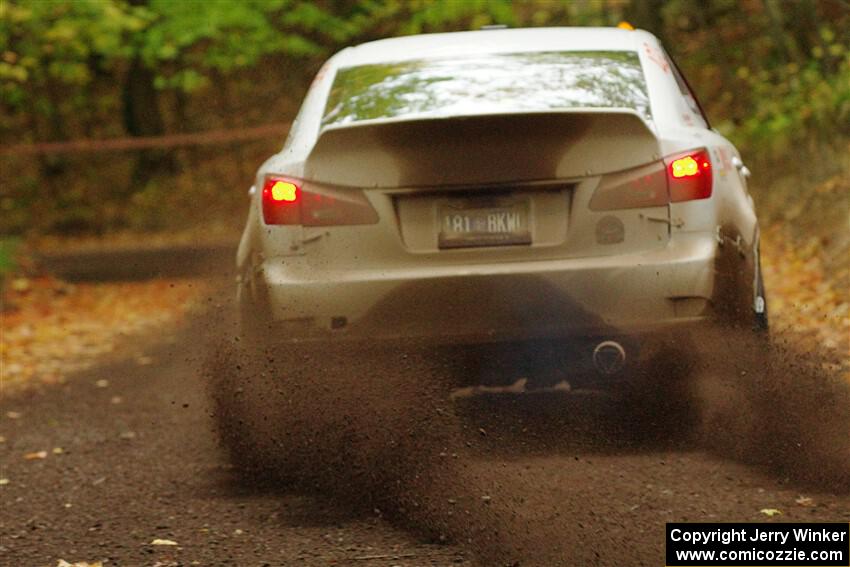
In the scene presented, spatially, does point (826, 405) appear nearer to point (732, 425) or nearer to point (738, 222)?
point (732, 425)

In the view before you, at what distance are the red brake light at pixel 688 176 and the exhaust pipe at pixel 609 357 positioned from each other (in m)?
0.61

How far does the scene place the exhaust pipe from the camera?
552 cm

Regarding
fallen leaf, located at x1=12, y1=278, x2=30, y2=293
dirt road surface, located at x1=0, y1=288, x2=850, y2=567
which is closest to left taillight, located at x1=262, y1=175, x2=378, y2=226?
dirt road surface, located at x1=0, y1=288, x2=850, y2=567

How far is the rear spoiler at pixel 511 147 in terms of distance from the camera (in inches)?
211

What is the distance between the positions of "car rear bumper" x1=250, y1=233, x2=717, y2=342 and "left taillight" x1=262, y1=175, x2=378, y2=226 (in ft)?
0.75

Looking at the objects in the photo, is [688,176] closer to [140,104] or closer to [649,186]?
[649,186]

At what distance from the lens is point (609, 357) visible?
18.4 feet

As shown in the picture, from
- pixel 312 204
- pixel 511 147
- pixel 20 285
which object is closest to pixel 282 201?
pixel 312 204

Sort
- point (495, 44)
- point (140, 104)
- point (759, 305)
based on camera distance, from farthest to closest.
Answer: point (140, 104), point (495, 44), point (759, 305)

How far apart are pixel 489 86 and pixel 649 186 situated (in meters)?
0.83

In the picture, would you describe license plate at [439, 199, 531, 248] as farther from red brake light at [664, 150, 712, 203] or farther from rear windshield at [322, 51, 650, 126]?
red brake light at [664, 150, 712, 203]

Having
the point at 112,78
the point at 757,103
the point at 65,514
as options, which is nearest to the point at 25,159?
the point at 112,78

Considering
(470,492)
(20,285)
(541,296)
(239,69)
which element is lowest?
(239,69)

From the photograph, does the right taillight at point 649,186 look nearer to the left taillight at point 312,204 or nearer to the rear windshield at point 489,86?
the rear windshield at point 489,86
